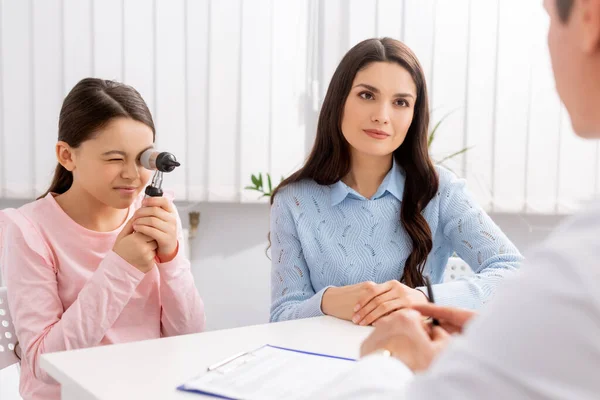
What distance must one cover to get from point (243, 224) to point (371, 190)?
4.36ft

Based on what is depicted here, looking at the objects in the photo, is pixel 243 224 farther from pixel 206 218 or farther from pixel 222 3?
pixel 222 3

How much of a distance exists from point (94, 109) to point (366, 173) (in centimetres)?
81

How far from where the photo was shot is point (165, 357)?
1115 millimetres

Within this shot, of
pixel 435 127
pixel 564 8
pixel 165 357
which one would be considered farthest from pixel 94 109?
pixel 435 127

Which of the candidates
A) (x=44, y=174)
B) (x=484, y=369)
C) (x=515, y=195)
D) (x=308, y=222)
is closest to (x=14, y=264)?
(x=308, y=222)

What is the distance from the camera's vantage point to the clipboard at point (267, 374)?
0.93 metres

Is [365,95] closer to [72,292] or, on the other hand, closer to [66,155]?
[66,155]

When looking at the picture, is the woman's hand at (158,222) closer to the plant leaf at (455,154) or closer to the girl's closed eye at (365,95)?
the girl's closed eye at (365,95)

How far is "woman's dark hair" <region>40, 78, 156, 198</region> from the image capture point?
1.57 metres

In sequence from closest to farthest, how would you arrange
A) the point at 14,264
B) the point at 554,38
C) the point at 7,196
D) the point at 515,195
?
1. the point at 554,38
2. the point at 14,264
3. the point at 7,196
4. the point at 515,195

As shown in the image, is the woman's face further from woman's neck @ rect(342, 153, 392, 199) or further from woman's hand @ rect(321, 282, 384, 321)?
woman's hand @ rect(321, 282, 384, 321)

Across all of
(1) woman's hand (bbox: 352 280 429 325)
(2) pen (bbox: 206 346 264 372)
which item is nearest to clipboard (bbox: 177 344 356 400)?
(2) pen (bbox: 206 346 264 372)

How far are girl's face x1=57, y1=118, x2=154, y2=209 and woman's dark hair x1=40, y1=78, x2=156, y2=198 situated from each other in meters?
0.02

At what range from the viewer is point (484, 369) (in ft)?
1.44
